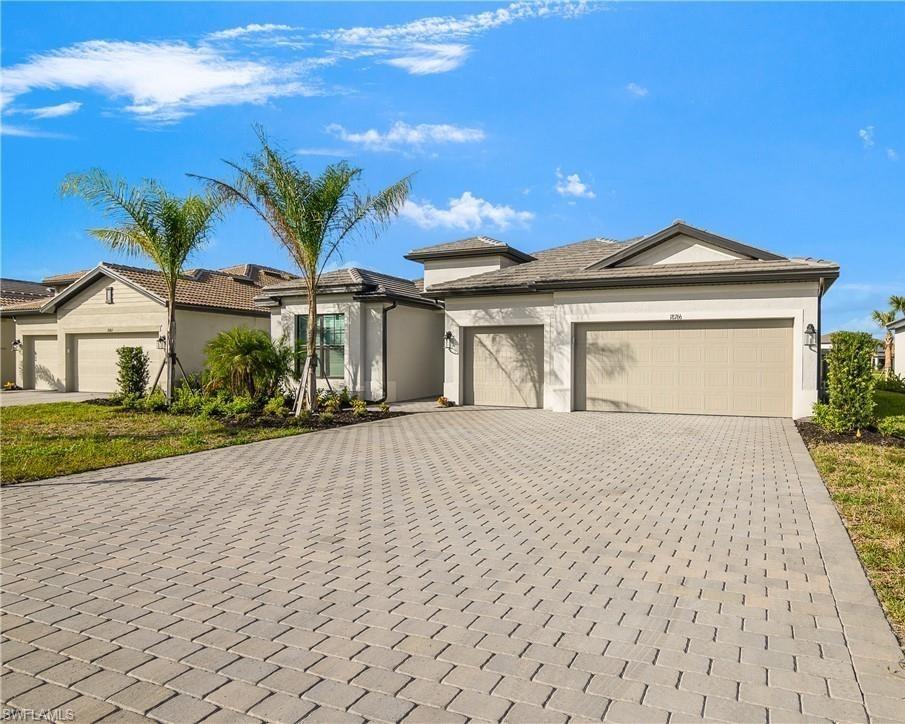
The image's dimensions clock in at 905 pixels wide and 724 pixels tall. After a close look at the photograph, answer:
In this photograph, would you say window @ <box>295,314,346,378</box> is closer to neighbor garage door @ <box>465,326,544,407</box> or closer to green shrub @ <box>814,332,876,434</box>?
neighbor garage door @ <box>465,326,544,407</box>

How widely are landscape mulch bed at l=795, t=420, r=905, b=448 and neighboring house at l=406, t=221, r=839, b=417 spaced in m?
2.14

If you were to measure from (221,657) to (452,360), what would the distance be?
1443cm

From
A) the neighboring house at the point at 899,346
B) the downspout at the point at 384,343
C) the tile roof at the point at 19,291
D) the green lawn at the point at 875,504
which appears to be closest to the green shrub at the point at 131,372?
the downspout at the point at 384,343

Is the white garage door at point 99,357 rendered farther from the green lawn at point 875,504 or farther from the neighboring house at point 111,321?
the green lawn at point 875,504

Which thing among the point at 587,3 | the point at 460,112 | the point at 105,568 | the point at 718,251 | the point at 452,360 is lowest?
the point at 105,568

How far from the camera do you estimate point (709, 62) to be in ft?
40.1

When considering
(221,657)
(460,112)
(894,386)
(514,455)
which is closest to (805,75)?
(460,112)

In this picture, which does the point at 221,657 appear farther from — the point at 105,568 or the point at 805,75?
the point at 805,75

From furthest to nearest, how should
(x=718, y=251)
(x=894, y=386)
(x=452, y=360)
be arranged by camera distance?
(x=894, y=386), (x=452, y=360), (x=718, y=251)

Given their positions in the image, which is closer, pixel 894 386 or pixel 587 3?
pixel 587 3

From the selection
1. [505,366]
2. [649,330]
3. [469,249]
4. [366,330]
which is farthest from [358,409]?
[649,330]

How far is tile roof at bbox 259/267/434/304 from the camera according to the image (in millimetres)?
17797

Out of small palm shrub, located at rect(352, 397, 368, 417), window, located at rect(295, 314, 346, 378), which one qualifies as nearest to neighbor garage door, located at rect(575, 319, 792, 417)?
small palm shrub, located at rect(352, 397, 368, 417)

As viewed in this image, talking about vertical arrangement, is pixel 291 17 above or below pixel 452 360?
above
